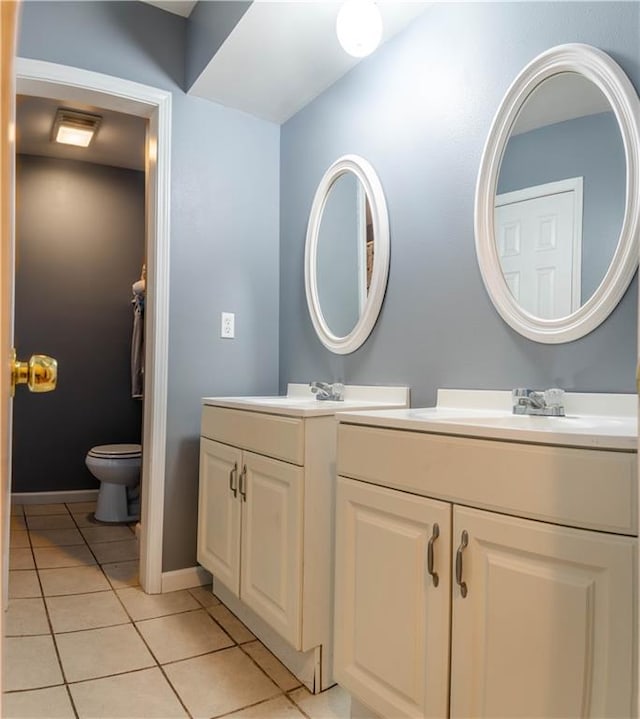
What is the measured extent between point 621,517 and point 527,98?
3.73 feet

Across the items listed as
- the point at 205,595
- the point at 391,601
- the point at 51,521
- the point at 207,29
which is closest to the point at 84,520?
the point at 51,521

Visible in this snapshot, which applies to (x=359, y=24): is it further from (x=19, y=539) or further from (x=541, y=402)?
(x=19, y=539)

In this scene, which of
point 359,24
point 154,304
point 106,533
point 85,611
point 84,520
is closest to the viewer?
point 359,24

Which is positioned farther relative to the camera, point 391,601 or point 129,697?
point 129,697

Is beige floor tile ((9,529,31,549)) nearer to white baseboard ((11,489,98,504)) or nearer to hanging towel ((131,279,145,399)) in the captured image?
white baseboard ((11,489,98,504))

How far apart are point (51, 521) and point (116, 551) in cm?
74

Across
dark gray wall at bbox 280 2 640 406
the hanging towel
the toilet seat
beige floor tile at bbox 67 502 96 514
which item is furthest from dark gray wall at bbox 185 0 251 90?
beige floor tile at bbox 67 502 96 514

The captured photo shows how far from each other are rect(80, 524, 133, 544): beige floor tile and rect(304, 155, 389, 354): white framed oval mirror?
169 cm

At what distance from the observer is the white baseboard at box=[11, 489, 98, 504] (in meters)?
3.52

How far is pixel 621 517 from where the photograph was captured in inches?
33.5

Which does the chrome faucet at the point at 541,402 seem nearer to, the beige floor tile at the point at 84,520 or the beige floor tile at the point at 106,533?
the beige floor tile at the point at 106,533

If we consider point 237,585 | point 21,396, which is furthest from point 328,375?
point 21,396

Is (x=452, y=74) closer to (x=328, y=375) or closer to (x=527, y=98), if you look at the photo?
(x=527, y=98)

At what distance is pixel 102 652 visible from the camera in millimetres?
1702
